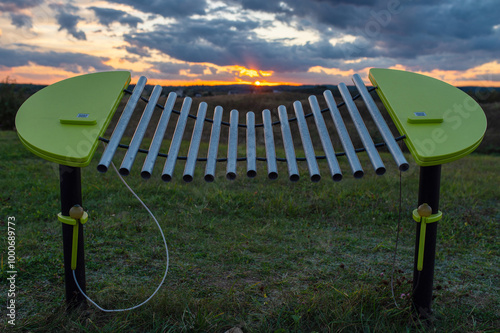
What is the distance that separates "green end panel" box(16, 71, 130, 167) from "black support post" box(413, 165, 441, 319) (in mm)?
1945

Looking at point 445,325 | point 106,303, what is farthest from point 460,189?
point 106,303

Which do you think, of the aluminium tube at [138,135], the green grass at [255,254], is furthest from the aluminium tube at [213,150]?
the green grass at [255,254]

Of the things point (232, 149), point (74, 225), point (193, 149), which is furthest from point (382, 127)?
point (74, 225)

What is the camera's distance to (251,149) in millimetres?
2652

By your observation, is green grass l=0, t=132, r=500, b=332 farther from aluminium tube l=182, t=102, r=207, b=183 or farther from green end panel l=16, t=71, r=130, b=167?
green end panel l=16, t=71, r=130, b=167

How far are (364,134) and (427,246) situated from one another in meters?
0.80

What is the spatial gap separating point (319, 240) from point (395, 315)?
1656mm

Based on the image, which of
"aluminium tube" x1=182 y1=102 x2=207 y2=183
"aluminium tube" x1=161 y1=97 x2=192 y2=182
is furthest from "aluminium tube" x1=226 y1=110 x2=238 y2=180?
"aluminium tube" x1=161 y1=97 x2=192 y2=182

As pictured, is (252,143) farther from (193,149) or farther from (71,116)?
(71,116)

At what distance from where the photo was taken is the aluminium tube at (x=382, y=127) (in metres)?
2.18

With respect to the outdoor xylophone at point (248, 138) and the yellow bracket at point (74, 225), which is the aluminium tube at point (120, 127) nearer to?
the outdoor xylophone at point (248, 138)

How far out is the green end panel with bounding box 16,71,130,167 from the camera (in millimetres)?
2219

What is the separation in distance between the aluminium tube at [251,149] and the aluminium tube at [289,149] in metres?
0.21

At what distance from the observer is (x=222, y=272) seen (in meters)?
3.46
